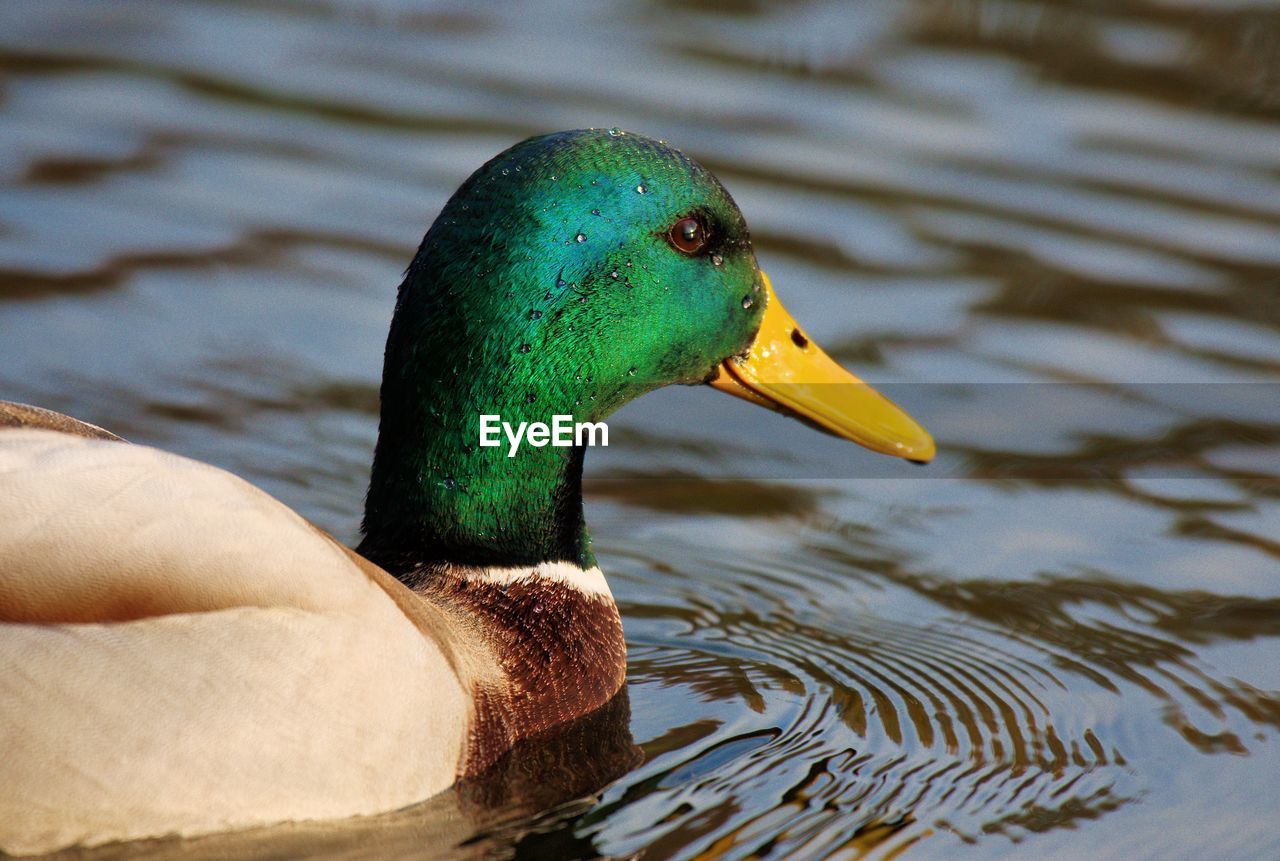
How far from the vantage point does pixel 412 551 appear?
17.2 ft

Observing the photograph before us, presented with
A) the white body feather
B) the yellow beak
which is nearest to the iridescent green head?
the yellow beak

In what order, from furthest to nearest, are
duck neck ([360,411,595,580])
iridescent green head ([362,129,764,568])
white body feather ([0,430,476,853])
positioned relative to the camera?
duck neck ([360,411,595,580]), iridescent green head ([362,129,764,568]), white body feather ([0,430,476,853])

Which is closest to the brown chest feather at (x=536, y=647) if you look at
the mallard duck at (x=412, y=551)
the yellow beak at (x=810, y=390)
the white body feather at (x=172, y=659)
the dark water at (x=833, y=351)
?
the mallard duck at (x=412, y=551)

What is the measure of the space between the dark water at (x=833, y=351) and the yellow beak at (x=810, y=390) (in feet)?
2.00

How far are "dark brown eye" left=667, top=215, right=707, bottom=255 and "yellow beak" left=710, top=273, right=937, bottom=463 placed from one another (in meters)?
0.28

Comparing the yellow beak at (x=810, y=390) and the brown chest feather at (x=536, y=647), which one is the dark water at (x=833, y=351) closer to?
the brown chest feather at (x=536, y=647)

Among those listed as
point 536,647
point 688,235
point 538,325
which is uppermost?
point 688,235

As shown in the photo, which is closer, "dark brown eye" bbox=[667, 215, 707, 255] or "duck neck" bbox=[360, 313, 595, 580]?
"duck neck" bbox=[360, 313, 595, 580]

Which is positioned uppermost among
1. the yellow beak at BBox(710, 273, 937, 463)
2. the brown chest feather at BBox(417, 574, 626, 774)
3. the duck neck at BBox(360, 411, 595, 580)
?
the yellow beak at BBox(710, 273, 937, 463)

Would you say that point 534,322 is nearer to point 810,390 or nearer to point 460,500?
point 460,500

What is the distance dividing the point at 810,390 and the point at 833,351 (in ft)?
6.17

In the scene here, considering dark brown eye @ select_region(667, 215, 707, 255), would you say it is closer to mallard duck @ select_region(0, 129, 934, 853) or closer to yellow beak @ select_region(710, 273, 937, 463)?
mallard duck @ select_region(0, 129, 934, 853)

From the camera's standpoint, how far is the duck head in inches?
198

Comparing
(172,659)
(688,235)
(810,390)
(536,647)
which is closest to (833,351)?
(810,390)
